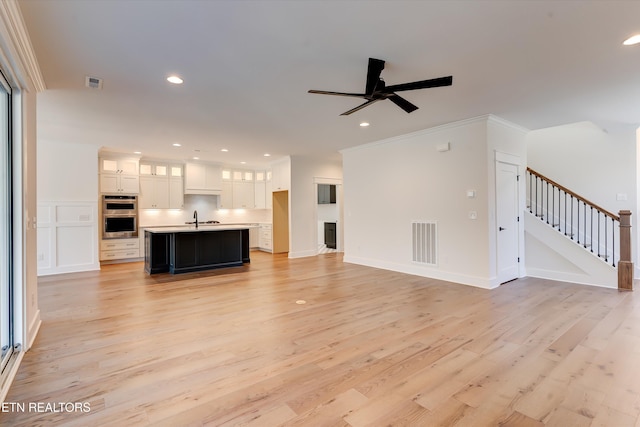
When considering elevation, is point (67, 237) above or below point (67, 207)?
below

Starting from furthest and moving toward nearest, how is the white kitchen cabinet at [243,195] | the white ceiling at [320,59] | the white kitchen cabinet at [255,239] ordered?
the white kitchen cabinet at [255,239], the white kitchen cabinet at [243,195], the white ceiling at [320,59]

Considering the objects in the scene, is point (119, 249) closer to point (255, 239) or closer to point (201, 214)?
point (201, 214)

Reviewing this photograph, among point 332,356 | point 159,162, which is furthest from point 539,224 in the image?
point 159,162

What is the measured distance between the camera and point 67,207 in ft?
19.9

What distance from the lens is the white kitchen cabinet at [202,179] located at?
830 cm

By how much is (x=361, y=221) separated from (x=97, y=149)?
5808 millimetres

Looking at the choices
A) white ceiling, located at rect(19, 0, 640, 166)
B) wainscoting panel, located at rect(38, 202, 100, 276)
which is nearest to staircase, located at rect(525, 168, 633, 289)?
white ceiling, located at rect(19, 0, 640, 166)

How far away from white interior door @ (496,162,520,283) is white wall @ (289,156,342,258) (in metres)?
4.48

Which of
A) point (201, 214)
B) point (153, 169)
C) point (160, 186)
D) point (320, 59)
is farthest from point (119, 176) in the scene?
point (320, 59)

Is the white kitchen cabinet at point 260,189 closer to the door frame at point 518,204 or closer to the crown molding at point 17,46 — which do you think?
the door frame at point 518,204

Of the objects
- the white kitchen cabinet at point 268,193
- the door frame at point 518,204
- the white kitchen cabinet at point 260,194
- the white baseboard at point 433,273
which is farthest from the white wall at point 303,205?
the door frame at point 518,204

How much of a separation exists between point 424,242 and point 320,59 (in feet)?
12.6

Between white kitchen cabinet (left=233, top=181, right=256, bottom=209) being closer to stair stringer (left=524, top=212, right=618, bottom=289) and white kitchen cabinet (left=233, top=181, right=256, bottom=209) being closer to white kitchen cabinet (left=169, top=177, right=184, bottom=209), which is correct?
white kitchen cabinet (left=169, top=177, right=184, bottom=209)

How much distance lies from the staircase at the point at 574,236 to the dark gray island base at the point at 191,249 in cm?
574
